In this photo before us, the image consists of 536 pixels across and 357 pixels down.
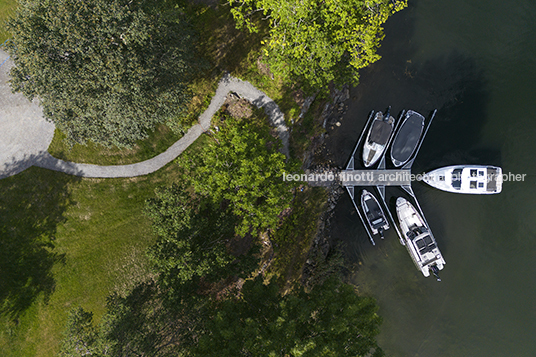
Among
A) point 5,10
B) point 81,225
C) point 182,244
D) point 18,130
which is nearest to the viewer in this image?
point 182,244

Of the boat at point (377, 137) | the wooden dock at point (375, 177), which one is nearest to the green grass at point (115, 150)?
the wooden dock at point (375, 177)

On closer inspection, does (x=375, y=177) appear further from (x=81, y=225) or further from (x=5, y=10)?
(x=5, y=10)

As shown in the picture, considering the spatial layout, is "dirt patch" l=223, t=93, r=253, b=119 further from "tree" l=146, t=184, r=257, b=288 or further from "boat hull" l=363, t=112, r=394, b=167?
"boat hull" l=363, t=112, r=394, b=167

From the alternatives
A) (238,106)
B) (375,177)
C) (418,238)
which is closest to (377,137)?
(375,177)

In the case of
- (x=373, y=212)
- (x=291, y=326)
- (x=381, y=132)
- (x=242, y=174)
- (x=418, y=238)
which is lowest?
(x=418, y=238)

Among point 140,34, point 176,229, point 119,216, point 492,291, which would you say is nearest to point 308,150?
point 176,229

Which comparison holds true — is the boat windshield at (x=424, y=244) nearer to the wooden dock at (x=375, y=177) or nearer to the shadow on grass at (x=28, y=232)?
the wooden dock at (x=375, y=177)
